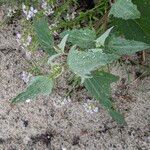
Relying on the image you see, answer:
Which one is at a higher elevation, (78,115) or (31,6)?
(31,6)

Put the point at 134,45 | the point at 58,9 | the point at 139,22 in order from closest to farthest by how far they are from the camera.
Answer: the point at 134,45 < the point at 139,22 < the point at 58,9

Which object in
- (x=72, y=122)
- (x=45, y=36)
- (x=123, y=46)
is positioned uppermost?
(x=45, y=36)

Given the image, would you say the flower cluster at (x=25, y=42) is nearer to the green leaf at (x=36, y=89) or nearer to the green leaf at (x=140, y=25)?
the green leaf at (x=140, y=25)

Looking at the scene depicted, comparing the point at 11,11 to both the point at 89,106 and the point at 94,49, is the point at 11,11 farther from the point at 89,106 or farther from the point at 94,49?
the point at 94,49

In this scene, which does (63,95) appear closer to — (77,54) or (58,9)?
(58,9)

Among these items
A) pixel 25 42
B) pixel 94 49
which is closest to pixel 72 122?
pixel 25 42

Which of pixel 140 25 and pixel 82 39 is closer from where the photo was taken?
pixel 82 39

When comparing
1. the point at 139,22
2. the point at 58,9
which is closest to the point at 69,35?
the point at 139,22
